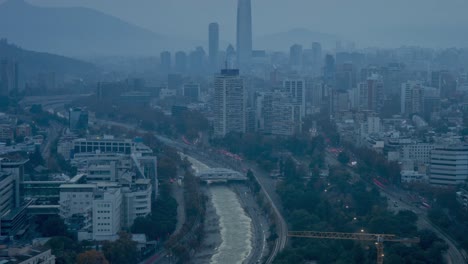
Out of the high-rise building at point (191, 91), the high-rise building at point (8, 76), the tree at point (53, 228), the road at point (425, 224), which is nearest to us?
the road at point (425, 224)

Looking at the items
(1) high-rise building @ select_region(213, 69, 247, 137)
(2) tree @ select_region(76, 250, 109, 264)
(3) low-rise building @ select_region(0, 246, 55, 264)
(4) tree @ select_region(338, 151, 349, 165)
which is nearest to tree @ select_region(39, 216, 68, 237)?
(2) tree @ select_region(76, 250, 109, 264)

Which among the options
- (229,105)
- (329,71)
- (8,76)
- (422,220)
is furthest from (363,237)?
(329,71)

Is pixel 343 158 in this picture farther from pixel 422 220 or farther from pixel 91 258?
pixel 91 258

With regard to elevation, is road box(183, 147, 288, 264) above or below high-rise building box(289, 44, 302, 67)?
below

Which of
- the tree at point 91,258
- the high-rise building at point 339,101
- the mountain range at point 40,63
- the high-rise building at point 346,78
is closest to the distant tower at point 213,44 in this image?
the mountain range at point 40,63

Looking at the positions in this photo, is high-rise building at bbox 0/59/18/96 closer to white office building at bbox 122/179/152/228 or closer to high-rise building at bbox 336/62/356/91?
high-rise building at bbox 336/62/356/91

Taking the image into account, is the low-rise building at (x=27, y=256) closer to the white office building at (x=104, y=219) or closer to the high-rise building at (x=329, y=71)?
the white office building at (x=104, y=219)

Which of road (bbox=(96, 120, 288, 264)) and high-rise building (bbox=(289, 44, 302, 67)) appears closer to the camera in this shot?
road (bbox=(96, 120, 288, 264))
